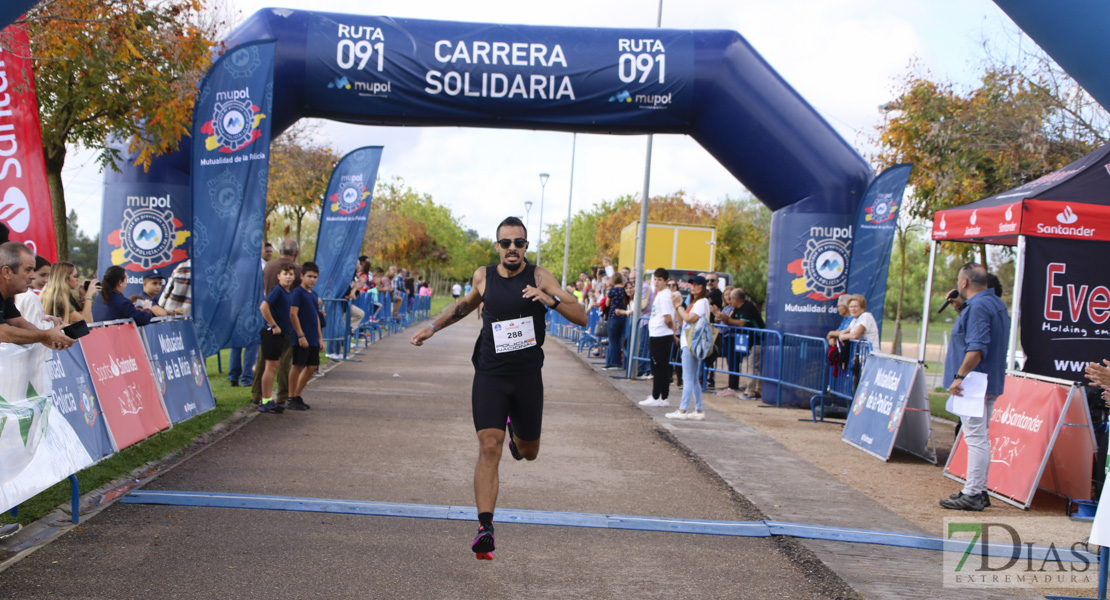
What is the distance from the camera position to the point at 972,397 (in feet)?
23.3

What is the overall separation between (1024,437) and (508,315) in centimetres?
466

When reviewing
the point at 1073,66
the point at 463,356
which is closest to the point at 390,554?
the point at 1073,66

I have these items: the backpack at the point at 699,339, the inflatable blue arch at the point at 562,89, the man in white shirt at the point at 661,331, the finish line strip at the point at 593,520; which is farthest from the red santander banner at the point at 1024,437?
the inflatable blue arch at the point at 562,89

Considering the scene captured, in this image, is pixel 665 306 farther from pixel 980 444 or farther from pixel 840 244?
pixel 980 444

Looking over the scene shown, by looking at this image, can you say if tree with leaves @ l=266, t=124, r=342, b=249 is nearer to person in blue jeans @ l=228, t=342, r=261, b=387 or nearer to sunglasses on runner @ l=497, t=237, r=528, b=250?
person in blue jeans @ l=228, t=342, r=261, b=387

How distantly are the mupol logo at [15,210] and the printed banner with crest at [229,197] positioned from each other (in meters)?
3.74

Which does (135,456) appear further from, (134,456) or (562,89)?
(562,89)

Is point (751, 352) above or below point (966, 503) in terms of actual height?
above

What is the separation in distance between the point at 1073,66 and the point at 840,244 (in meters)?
7.91

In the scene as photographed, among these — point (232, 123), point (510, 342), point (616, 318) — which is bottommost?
point (616, 318)

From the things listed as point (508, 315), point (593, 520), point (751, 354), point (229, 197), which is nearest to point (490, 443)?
point (508, 315)

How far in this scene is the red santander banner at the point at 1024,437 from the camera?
23.1ft

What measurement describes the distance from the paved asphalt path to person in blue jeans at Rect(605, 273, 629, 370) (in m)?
8.73

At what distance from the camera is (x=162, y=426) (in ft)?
26.5
